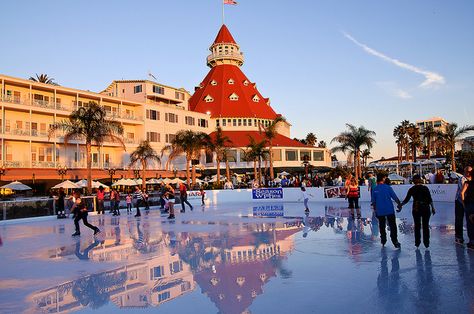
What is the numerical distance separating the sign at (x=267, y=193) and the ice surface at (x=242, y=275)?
21.3m

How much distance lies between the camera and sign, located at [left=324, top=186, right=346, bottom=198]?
3002cm

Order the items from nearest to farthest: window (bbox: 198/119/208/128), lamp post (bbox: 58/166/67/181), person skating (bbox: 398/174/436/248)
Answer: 1. person skating (bbox: 398/174/436/248)
2. lamp post (bbox: 58/166/67/181)
3. window (bbox: 198/119/208/128)

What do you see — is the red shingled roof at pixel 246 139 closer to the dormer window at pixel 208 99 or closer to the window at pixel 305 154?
the window at pixel 305 154

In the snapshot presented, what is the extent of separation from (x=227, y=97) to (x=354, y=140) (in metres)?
31.7

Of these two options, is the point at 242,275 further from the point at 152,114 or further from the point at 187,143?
the point at 152,114

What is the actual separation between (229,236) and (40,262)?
17.3 feet

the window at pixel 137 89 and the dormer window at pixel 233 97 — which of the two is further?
the dormer window at pixel 233 97

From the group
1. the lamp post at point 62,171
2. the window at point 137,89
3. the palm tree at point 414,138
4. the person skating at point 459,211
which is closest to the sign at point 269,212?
the person skating at point 459,211

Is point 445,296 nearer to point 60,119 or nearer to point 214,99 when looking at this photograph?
point 60,119

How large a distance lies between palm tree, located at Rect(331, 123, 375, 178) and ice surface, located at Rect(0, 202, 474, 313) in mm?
30905

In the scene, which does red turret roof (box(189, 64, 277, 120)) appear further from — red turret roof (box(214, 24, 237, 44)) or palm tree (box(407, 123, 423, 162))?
palm tree (box(407, 123, 423, 162))

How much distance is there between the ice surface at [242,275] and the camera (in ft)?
18.4

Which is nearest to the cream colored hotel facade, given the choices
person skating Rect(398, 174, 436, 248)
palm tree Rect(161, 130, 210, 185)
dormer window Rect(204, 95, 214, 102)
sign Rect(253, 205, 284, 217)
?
dormer window Rect(204, 95, 214, 102)

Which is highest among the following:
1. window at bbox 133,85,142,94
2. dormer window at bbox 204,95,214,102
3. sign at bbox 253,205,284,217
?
dormer window at bbox 204,95,214,102
